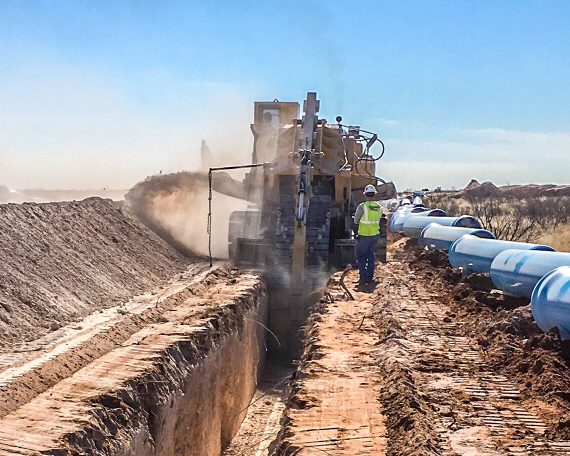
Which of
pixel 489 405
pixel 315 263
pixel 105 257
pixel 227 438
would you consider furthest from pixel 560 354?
pixel 105 257

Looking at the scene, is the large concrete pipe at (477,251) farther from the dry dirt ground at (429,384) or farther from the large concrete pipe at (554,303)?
the large concrete pipe at (554,303)

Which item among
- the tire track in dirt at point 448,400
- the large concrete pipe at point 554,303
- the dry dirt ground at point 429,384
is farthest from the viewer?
the large concrete pipe at point 554,303

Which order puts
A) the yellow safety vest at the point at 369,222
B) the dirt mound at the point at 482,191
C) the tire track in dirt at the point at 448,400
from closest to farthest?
1. the tire track in dirt at the point at 448,400
2. the yellow safety vest at the point at 369,222
3. the dirt mound at the point at 482,191

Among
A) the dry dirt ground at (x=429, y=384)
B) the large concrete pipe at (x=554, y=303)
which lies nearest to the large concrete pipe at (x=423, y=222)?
the dry dirt ground at (x=429, y=384)

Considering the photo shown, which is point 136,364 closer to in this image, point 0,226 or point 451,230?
point 0,226

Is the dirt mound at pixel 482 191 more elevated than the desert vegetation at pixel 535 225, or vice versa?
the dirt mound at pixel 482 191

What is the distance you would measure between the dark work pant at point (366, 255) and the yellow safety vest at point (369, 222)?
0.31 feet

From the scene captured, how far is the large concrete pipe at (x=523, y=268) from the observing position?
32.8ft

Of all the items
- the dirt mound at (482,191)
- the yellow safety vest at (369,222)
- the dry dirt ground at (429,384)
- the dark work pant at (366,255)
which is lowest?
the dry dirt ground at (429,384)

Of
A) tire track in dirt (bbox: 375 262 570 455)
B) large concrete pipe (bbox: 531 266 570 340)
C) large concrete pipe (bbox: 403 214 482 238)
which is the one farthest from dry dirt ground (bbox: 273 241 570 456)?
large concrete pipe (bbox: 403 214 482 238)

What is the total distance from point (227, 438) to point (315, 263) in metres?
5.48

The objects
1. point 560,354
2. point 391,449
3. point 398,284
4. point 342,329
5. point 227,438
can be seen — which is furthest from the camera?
point 398,284

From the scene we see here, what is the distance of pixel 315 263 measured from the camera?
16.0m

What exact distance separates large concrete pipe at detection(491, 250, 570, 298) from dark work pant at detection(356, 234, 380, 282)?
9.96ft
